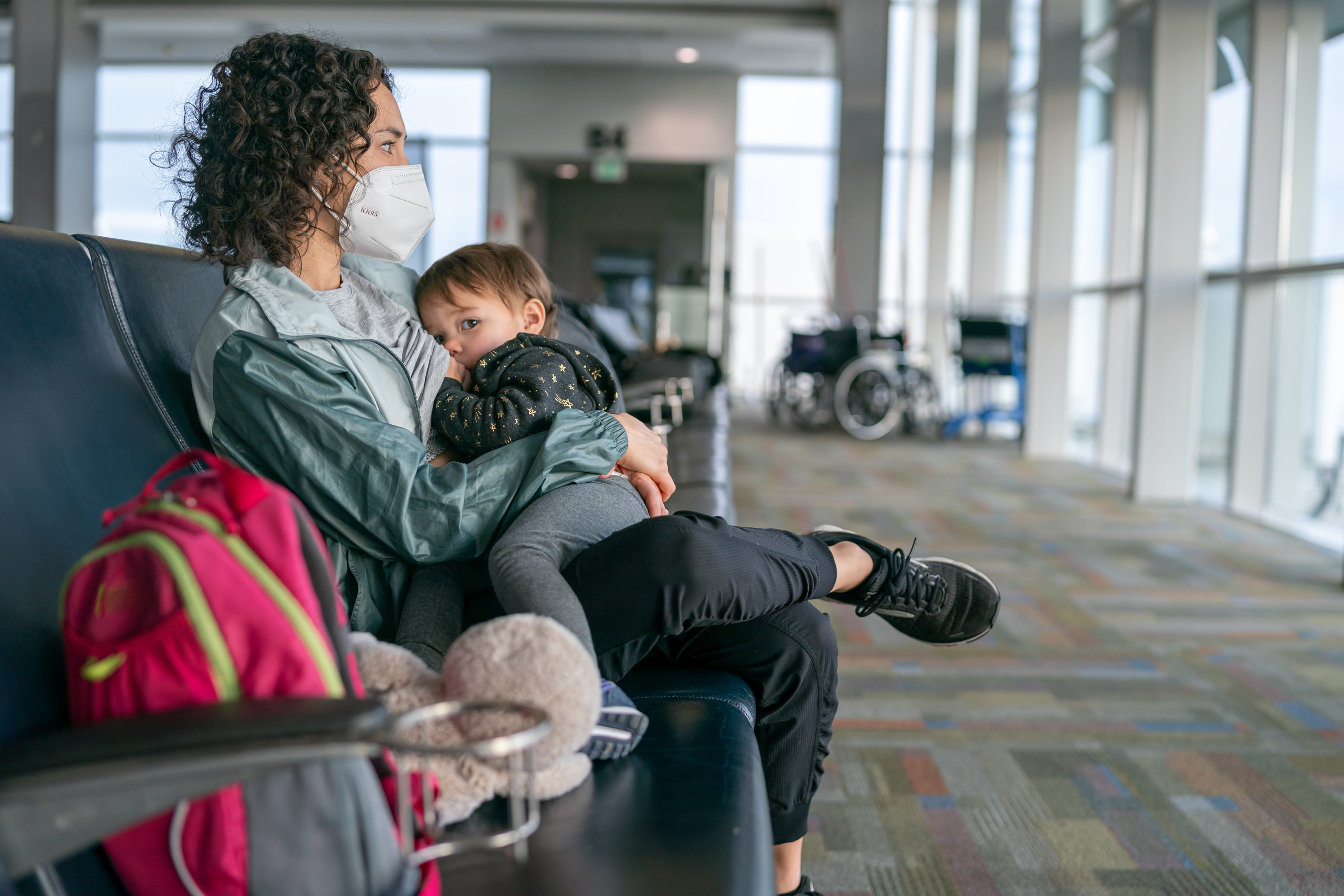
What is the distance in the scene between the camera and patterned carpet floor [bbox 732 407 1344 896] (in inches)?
57.6

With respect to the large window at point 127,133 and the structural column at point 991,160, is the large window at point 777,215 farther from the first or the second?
the large window at point 127,133

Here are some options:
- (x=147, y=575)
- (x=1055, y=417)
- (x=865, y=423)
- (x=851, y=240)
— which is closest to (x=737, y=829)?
(x=147, y=575)

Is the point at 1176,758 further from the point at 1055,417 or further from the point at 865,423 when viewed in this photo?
the point at 865,423

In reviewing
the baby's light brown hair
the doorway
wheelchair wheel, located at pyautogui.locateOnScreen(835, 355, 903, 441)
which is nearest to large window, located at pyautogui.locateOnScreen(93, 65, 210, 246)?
the doorway

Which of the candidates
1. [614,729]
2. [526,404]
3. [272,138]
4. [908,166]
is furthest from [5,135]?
[614,729]

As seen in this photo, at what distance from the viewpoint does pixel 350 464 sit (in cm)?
108

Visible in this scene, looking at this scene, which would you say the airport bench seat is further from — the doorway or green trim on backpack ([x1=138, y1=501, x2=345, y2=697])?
the doorway

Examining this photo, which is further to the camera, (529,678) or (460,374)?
(460,374)

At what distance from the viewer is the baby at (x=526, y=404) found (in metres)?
1.04

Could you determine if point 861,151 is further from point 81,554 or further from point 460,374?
point 81,554

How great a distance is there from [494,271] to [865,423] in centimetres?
592

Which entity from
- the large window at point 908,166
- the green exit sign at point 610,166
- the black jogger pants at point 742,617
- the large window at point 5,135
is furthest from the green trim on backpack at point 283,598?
the large window at point 5,135

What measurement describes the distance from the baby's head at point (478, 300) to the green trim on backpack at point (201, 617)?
2.54ft

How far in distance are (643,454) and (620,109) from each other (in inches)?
394
